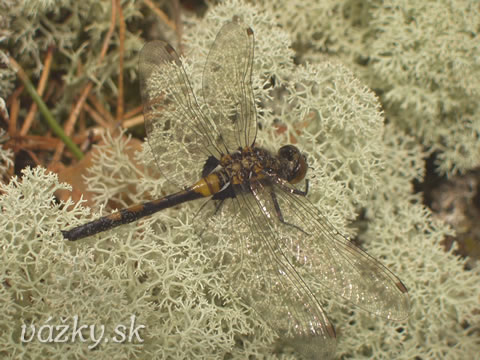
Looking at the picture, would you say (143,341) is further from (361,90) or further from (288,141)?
(361,90)

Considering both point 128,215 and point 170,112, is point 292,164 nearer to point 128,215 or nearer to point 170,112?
point 170,112

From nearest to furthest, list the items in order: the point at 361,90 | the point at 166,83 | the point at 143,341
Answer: the point at 143,341, the point at 166,83, the point at 361,90

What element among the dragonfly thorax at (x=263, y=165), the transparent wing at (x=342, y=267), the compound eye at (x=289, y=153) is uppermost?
the compound eye at (x=289, y=153)

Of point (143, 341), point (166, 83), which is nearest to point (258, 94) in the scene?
point (166, 83)

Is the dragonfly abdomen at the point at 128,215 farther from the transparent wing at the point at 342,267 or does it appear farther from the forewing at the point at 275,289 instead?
the transparent wing at the point at 342,267

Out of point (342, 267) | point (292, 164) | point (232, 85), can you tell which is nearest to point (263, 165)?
point (292, 164)

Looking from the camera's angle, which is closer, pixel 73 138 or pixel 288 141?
pixel 288 141

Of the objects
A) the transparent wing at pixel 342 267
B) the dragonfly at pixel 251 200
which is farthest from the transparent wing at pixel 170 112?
the transparent wing at pixel 342 267
